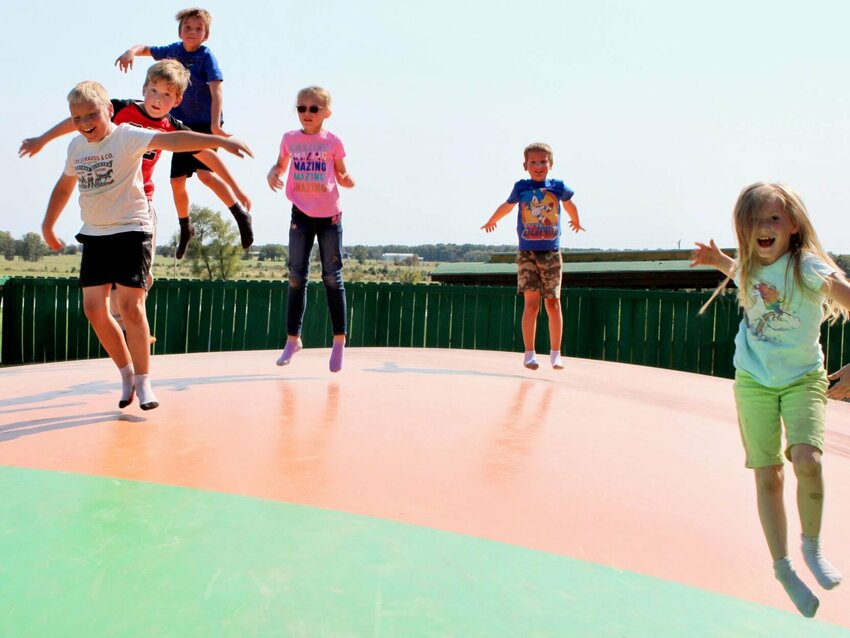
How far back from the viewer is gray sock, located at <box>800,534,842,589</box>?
2324mm

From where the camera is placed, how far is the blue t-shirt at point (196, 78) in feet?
19.2

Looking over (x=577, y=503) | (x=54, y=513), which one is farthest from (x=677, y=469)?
(x=54, y=513)

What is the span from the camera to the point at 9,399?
4551mm

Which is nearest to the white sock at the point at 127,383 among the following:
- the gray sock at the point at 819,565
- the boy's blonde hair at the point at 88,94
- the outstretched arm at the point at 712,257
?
the boy's blonde hair at the point at 88,94

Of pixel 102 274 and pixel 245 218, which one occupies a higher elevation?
pixel 245 218

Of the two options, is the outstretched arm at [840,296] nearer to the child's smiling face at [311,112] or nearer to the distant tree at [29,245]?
the child's smiling face at [311,112]

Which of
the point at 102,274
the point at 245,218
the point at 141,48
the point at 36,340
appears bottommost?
the point at 36,340

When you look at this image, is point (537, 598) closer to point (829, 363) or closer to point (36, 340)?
point (829, 363)

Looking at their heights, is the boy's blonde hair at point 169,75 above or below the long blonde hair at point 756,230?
above

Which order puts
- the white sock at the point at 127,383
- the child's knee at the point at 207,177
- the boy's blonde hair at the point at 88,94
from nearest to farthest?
the boy's blonde hair at the point at 88,94, the white sock at the point at 127,383, the child's knee at the point at 207,177

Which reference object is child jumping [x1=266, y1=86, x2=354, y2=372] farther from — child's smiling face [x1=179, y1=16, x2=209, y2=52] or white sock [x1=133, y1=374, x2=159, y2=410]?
white sock [x1=133, y1=374, x2=159, y2=410]

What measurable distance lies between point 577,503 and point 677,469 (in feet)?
2.77

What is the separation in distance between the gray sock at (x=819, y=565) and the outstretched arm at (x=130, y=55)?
5.10m

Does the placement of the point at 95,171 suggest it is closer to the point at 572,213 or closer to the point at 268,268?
the point at 572,213
